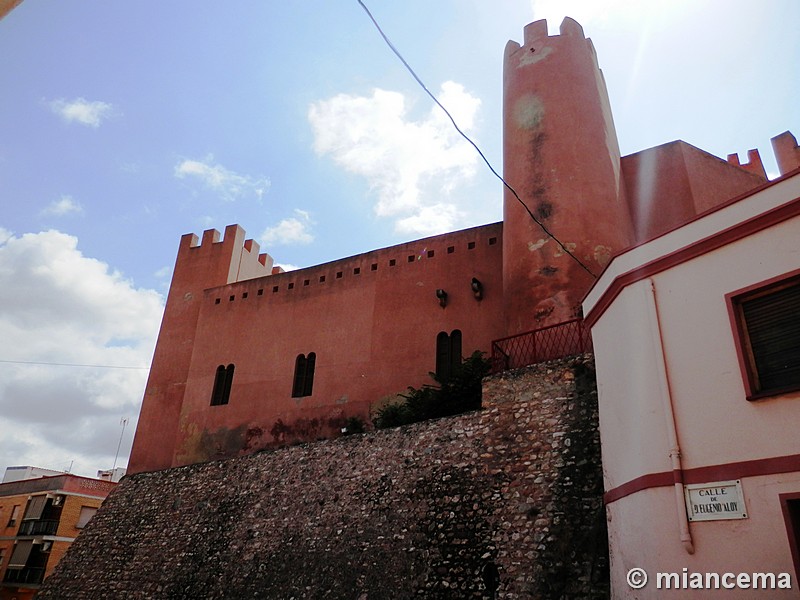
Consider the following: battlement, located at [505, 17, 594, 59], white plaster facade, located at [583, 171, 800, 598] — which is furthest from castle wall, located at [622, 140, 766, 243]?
white plaster facade, located at [583, 171, 800, 598]

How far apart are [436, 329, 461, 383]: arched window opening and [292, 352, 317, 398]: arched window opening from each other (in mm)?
3592

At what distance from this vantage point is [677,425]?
6.31 meters

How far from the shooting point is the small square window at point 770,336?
581 cm

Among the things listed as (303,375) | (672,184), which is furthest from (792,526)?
(303,375)

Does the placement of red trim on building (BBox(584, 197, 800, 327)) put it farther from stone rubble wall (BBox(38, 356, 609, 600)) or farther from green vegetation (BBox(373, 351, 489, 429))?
green vegetation (BBox(373, 351, 489, 429))

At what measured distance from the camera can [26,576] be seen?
88.8ft

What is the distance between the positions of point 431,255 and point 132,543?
9.56 metres

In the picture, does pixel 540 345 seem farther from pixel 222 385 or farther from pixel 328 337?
pixel 222 385

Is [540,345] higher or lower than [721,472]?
higher

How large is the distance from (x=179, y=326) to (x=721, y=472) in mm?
17048

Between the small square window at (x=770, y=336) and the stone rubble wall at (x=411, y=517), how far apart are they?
8.68ft

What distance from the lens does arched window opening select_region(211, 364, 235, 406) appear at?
677 inches

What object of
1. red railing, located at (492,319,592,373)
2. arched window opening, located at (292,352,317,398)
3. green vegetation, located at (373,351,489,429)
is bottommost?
green vegetation, located at (373,351,489,429)

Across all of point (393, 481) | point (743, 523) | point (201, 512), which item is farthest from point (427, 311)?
point (743, 523)
